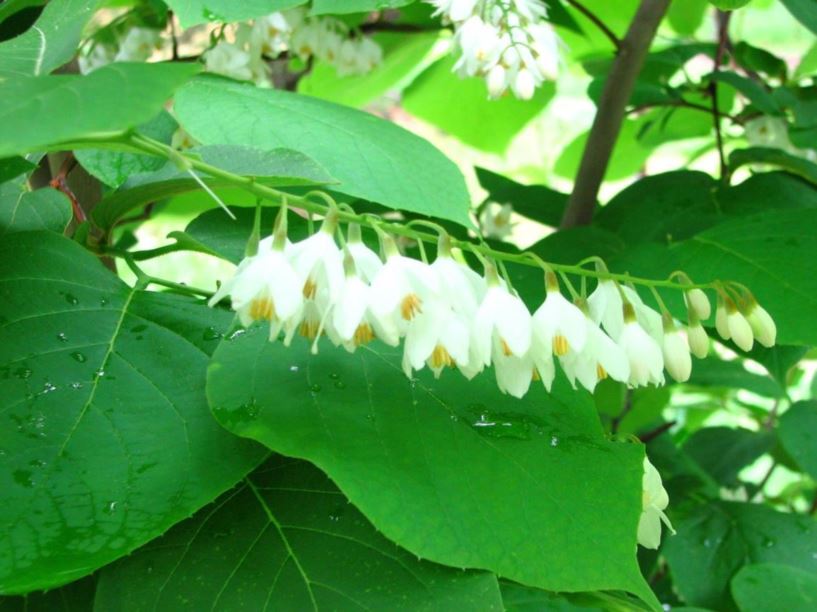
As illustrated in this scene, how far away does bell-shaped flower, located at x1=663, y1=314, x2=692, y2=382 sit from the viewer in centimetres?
83

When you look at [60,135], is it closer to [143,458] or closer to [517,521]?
[143,458]

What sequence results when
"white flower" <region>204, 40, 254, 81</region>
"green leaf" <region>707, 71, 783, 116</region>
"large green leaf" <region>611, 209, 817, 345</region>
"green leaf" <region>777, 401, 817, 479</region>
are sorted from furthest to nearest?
"green leaf" <region>777, 401, 817, 479</region> → "green leaf" <region>707, 71, 783, 116</region> → "white flower" <region>204, 40, 254, 81</region> → "large green leaf" <region>611, 209, 817, 345</region>

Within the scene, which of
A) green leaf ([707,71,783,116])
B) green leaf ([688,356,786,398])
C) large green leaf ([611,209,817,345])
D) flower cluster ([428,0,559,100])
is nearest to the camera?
large green leaf ([611,209,817,345])

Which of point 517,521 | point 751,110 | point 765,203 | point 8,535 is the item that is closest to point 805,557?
point 765,203

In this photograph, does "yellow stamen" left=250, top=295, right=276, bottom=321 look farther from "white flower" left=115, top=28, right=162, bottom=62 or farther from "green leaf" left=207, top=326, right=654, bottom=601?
"white flower" left=115, top=28, right=162, bottom=62

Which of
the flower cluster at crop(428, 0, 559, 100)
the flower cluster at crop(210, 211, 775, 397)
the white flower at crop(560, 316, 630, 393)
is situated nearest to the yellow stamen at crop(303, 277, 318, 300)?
the flower cluster at crop(210, 211, 775, 397)

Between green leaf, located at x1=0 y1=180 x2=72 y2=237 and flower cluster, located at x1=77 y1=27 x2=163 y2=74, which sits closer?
green leaf, located at x1=0 y1=180 x2=72 y2=237

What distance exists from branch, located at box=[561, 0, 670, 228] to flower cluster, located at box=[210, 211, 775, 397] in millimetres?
746

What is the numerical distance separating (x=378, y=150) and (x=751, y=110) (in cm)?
113

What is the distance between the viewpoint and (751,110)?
177 cm

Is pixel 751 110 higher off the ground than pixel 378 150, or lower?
lower

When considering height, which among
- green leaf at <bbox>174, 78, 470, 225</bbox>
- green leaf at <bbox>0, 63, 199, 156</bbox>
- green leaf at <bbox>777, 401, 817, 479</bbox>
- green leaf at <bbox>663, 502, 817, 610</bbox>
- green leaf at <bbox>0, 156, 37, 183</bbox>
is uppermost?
green leaf at <bbox>0, 63, 199, 156</bbox>

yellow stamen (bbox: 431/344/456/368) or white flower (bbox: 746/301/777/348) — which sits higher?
white flower (bbox: 746/301/777/348)

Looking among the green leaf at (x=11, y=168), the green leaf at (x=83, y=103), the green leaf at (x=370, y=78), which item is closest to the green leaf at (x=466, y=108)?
the green leaf at (x=370, y=78)
